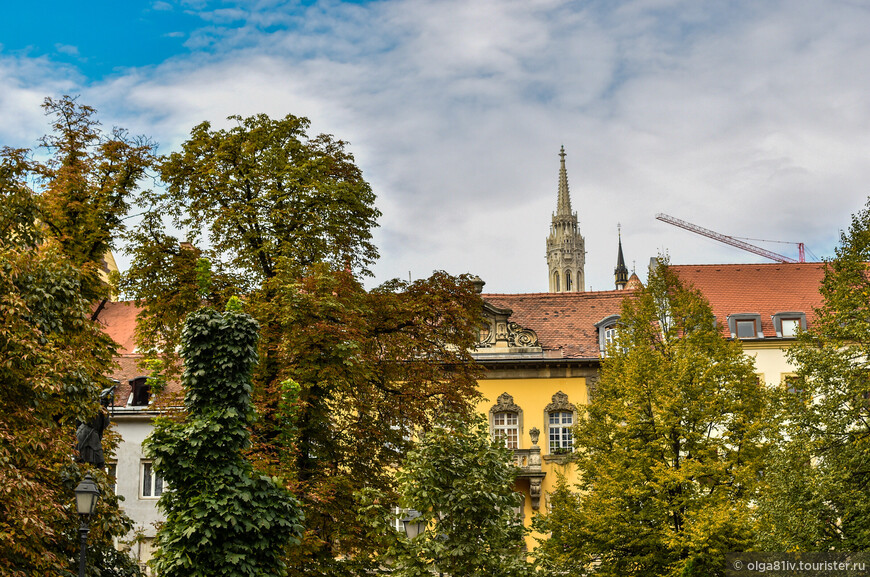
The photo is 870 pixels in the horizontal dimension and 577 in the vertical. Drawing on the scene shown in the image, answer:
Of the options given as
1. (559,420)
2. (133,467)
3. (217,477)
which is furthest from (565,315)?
(217,477)

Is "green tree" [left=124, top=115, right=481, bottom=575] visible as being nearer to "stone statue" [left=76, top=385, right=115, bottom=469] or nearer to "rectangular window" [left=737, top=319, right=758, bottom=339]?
"stone statue" [left=76, top=385, right=115, bottom=469]

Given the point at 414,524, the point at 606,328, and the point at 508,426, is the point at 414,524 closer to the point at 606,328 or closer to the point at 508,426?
the point at 508,426

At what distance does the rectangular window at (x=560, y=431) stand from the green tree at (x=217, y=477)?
25312 mm

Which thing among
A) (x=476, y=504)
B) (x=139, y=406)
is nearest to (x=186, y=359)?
(x=476, y=504)

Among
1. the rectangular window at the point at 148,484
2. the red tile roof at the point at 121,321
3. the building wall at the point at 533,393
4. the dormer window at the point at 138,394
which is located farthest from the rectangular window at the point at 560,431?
the red tile roof at the point at 121,321

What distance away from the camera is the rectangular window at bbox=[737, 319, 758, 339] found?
1687 inches

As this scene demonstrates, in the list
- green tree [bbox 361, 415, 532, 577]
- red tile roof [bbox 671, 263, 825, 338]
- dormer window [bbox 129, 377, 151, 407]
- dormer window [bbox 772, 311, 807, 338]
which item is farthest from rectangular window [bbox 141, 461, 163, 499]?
dormer window [bbox 772, 311, 807, 338]

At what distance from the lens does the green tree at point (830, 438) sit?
82.1ft

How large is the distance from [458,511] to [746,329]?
26.5 m

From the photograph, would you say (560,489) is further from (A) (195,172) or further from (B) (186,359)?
(B) (186,359)

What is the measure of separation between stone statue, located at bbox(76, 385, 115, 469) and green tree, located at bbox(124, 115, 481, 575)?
4.43 m

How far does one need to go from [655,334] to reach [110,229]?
660 inches

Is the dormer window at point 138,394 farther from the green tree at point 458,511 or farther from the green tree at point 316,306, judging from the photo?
the green tree at point 458,511

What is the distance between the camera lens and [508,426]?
40969 millimetres
